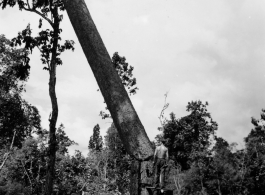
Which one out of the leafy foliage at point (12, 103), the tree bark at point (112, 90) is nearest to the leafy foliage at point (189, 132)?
the leafy foliage at point (12, 103)

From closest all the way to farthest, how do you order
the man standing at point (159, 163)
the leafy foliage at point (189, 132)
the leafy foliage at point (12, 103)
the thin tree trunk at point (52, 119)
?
the man standing at point (159, 163) < the thin tree trunk at point (52, 119) < the leafy foliage at point (12, 103) < the leafy foliage at point (189, 132)

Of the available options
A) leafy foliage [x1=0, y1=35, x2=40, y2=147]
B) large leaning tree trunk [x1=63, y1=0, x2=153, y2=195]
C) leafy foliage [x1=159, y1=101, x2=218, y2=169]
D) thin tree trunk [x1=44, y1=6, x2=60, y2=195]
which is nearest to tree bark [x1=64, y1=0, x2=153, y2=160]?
large leaning tree trunk [x1=63, y1=0, x2=153, y2=195]

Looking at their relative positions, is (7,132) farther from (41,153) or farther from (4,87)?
(41,153)

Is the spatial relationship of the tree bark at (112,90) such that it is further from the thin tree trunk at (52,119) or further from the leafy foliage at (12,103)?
the leafy foliage at (12,103)

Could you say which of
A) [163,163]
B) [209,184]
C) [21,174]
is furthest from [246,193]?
[163,163]

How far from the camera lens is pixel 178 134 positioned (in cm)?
5497

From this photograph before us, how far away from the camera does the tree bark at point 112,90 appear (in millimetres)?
2475

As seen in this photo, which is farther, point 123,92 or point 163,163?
point 123,92

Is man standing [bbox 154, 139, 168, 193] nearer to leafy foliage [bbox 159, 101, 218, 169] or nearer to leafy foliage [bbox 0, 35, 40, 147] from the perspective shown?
leafy foliage [bbox 0, 35, 40, 147]

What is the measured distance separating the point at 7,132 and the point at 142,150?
77.0 ft

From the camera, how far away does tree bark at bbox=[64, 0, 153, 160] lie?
2475 millimetres

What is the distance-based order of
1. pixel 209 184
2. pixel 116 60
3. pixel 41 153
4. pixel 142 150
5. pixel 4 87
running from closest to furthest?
pixel 142 150 → pixel 4 87 → pixel 116 60 → pixel 41 153 → pixel 209 184

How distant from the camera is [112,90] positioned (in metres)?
2.66

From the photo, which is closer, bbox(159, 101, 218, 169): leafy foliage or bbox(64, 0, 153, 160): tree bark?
bbox(64, 0, 153, 160): tree bark
